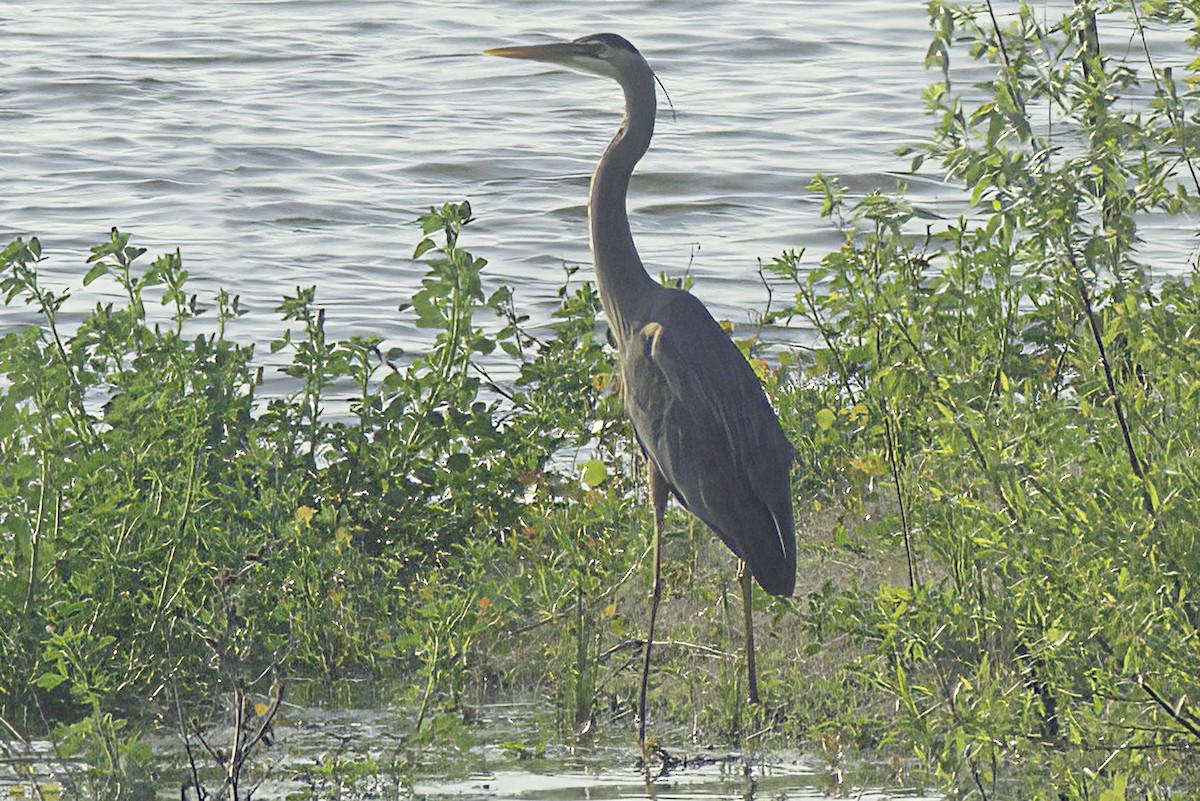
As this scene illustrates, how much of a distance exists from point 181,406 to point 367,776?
1349 millimetres

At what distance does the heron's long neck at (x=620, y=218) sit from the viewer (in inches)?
228

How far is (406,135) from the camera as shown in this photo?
1568cm

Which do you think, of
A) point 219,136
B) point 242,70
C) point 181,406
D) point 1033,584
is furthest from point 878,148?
point 1033,584

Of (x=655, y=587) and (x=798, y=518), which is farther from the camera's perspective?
(x=798, y=518)

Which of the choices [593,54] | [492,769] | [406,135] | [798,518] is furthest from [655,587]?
[406,135]

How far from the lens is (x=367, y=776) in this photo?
4500mm

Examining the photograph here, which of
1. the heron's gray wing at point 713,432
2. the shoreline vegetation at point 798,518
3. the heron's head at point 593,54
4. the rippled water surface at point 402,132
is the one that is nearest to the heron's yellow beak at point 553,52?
the heron's head at point 593,54

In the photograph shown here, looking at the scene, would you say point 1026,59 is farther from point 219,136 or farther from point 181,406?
point 219,136

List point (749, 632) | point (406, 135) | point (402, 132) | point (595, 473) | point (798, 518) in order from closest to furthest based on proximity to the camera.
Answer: point (749, 632) < point (595, 473) < point (798, 518) < point (406, 135) < point (402, 132)

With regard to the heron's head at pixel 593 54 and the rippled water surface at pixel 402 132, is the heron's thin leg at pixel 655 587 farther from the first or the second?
the rippled water surface at pixel 402 132

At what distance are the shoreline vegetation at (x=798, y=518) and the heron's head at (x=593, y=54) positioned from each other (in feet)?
2.35

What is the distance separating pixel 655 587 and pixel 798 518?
114 centimetres

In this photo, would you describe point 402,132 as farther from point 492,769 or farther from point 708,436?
point 492,769

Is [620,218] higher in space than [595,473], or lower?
higher
